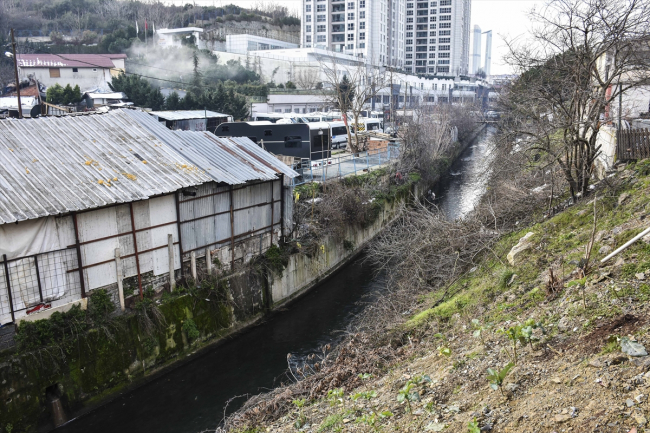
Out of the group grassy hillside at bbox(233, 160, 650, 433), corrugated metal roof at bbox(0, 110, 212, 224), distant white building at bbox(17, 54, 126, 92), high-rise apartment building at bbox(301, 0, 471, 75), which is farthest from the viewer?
high-rise apartment building at bbox(301, 0, 471, 75)

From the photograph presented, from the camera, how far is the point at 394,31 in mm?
108875

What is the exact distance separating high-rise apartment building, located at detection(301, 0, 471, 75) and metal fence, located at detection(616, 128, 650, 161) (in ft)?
224

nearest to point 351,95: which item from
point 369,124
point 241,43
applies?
point 369,124

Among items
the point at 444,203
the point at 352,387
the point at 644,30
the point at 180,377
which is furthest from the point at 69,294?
the point at 444,203

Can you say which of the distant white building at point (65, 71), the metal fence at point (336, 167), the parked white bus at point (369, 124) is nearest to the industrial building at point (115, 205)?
the metal fence at point (336, 167)

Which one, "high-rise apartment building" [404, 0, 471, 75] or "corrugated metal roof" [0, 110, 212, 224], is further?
"high-rise apartment building" [404, 0, 471, 75]

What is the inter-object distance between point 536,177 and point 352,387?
50.5 feet

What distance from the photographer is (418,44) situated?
127 m

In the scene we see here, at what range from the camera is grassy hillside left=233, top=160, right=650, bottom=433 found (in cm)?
611

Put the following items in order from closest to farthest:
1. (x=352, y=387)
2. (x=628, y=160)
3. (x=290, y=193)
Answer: (x=352, y=387) < (x=628, y=160) < (x=290, y=193)

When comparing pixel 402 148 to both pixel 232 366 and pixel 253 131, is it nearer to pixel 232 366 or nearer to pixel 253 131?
pixel 253 131

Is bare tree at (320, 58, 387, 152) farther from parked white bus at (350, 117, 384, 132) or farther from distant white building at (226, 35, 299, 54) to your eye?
distant white building at (226, 35, 299, 54)

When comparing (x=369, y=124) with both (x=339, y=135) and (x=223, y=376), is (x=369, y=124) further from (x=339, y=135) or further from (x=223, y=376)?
(x=223, y=376)

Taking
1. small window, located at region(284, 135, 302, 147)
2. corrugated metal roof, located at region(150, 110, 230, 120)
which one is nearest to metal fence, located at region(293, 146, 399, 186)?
small window, located at region(284, 135, 302, 147)
